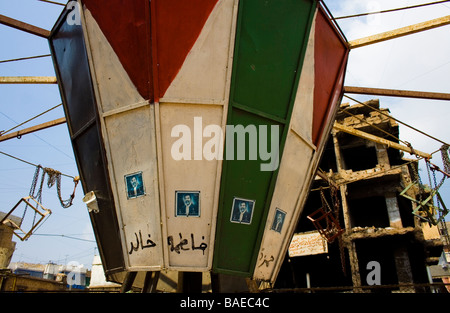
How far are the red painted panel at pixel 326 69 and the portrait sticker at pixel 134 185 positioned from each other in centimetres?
360

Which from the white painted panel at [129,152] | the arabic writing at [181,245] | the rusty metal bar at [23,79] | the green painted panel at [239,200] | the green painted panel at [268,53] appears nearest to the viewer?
the arabic writing at [181,245]

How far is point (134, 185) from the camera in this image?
18.7ft

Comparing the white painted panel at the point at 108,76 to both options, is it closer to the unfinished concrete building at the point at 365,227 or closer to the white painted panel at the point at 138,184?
the white painted panel at the point at 138,184

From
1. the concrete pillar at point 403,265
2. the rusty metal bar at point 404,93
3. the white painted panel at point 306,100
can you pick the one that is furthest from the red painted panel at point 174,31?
the concrete pillar at point 403,265

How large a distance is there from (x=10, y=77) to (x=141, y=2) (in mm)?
4901

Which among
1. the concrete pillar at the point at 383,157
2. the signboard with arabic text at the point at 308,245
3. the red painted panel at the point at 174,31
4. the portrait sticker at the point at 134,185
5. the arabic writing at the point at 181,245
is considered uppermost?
the concrete pillar at the point at 383,157

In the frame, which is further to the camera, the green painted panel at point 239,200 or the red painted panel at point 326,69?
the red painted panel at point 326,69

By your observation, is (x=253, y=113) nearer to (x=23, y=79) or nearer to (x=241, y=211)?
(x=241, y=211)

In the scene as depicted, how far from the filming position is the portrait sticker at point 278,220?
20.4 feet

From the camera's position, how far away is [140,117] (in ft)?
18.7

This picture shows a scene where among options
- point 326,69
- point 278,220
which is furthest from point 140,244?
point 326,69
